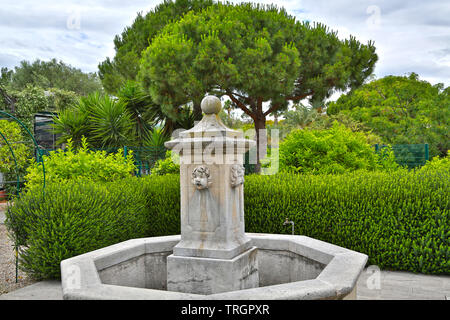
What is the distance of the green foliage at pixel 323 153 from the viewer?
25.1 ft

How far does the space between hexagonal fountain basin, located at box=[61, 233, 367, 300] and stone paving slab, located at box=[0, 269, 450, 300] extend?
94 centimetres

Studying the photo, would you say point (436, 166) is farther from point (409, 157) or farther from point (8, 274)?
point (8, 274)

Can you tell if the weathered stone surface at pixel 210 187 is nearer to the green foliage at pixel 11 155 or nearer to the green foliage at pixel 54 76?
the green foliage at pixel 11 155

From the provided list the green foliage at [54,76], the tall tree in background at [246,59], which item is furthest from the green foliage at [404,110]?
the green foliage at [54,76]

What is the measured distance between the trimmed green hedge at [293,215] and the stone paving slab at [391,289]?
0.69ft

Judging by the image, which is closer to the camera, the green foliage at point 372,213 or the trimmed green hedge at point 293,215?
the trimmed green hedge at point 293,215

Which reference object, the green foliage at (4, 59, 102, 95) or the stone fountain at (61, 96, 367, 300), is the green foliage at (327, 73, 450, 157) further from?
the green foliage at (4, 59, 102, 95)

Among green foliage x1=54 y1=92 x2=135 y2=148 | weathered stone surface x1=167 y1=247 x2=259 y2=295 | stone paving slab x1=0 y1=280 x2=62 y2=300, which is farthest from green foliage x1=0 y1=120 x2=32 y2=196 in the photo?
weathered stone surface x1=167 y1=247 x2=259 y2=295

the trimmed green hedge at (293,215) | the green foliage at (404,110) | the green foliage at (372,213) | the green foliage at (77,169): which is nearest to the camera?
the trimmed green hedge at (293,215)

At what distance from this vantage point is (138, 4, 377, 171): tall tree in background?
12430 mm

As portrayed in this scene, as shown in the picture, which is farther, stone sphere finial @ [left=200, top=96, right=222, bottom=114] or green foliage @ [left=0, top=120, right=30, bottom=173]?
green foliage @ [left=0, top=120, right=30, bottom=173]

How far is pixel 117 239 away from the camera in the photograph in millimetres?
4895

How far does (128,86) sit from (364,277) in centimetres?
1270
